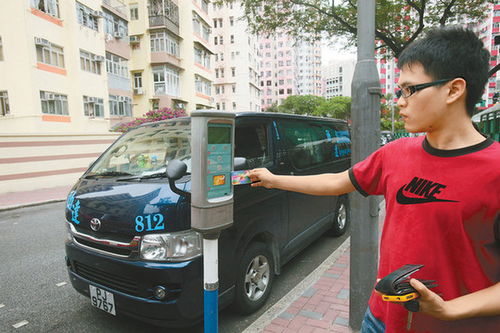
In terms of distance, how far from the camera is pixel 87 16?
60.3 ft

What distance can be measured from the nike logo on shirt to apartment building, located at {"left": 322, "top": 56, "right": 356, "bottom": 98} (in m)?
117

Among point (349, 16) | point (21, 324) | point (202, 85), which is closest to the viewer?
point (21, 324)

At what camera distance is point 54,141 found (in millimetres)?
12945

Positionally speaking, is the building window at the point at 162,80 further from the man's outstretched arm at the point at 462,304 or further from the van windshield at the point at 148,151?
the man's outstretched arm at the point at 462,304

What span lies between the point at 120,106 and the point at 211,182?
22.8m

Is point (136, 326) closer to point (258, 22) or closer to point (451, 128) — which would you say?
point (451, 128)

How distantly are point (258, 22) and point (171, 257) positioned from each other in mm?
7619

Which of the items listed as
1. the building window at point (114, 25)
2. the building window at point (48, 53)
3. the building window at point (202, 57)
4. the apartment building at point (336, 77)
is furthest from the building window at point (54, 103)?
the apartment building at point (336, 77)

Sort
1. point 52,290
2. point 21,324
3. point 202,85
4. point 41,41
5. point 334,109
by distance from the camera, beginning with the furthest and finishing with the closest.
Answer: point 334,109
point 202,85
point 41,41
point 52,290
point 21,324

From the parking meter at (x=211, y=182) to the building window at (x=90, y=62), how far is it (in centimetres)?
1926

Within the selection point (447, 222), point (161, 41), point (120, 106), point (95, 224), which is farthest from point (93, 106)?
point (447, 222)

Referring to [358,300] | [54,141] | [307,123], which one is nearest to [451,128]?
[358,300]

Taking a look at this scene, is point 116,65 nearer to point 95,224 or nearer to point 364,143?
point 95,224

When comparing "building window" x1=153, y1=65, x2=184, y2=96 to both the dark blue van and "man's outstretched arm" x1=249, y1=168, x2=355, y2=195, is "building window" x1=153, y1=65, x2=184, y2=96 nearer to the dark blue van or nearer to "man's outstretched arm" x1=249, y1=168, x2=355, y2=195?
the dark blue van
